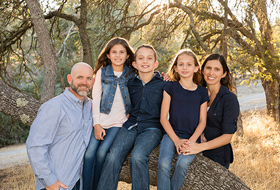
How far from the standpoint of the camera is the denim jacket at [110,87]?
2.98 meters

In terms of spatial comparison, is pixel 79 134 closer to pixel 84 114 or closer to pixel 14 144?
pixel 84 114

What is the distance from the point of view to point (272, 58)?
7.33 metres

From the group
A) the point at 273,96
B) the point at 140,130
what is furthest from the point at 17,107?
the point at 273,96

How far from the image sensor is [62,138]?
242 cm

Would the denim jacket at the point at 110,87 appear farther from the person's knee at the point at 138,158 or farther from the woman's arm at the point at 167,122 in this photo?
the person's knee at the point at 138,158

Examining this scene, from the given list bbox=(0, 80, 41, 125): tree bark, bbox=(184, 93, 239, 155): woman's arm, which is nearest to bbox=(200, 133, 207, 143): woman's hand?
bbox=(184, 93, 239, 155): woman's arm

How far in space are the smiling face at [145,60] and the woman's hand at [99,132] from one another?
2.59 feet

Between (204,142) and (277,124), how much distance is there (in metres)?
7.12

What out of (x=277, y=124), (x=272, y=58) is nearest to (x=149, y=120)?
(x=272, y=58)

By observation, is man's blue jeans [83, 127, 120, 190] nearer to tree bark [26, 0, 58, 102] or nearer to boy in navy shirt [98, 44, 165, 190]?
boy in navy shirt [98, 44, 165, 190]

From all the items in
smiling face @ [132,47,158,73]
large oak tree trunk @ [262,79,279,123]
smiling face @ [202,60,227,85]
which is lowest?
large oak tree trunk @ [262,79,279,123]

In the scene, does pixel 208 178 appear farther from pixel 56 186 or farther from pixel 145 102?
pixel 56 186

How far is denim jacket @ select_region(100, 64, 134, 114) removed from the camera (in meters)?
2.98

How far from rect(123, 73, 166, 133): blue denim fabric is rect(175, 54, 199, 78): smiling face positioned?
24cm
